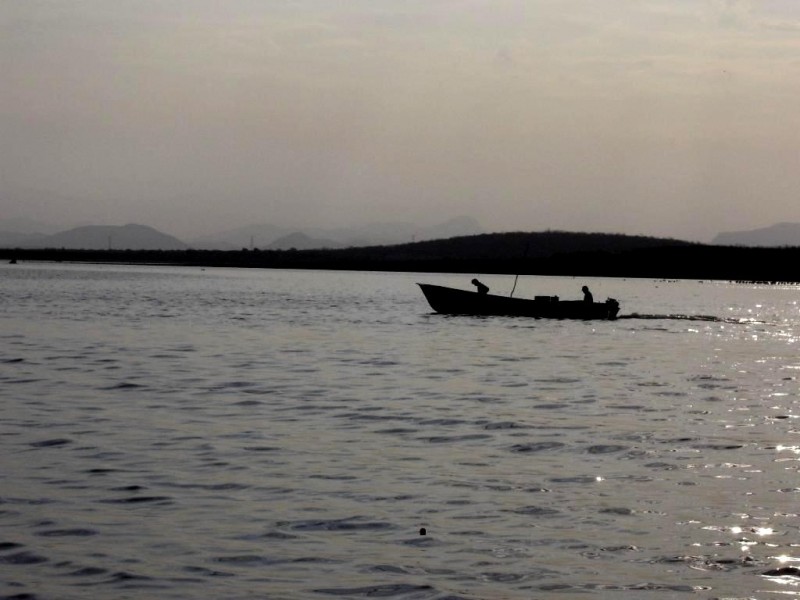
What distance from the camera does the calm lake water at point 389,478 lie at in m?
11.1

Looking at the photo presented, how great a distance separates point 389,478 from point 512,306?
39814 mm

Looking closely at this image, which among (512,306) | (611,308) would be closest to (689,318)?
(611,308)

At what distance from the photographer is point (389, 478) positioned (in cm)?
1543

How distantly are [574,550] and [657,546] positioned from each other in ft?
3.00

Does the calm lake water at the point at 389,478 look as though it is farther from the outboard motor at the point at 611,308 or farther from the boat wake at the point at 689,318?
the boat wake at the point at 689,318

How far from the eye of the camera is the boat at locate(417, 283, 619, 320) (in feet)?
180

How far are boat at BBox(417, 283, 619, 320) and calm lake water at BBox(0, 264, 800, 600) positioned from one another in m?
20.4

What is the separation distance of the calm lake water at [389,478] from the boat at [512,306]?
20.4 metres

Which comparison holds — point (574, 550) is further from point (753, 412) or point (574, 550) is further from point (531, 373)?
point (531, 373)

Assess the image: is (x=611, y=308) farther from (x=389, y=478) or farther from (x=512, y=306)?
(x=389, y=478)

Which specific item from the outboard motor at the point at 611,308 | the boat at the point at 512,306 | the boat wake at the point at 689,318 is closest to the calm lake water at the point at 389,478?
the boat at the point at 512,306

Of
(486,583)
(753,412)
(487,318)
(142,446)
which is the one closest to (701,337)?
(487,318)

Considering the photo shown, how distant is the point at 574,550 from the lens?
12.1 m

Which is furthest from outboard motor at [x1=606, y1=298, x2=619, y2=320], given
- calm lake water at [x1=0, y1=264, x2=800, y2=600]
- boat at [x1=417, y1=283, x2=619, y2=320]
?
calm lake water at [x1=0, y1=264, x2=800, y2=600]
